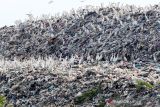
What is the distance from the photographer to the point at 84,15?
21.8m

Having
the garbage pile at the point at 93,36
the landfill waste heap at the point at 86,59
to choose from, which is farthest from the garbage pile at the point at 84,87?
the garbage pile at the point at 93,36

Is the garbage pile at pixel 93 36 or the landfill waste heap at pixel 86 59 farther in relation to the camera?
the garbage pile at pixel 93 36

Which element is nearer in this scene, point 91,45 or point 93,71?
point 93,71

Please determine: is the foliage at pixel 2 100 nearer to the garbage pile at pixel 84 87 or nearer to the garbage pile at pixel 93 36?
the garbage pile at pixel 84 87

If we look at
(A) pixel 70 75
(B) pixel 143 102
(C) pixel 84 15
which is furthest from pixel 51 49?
(B) pixel 143 102

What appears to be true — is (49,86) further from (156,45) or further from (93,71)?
(156,45)

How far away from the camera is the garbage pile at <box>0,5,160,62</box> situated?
1669 cm

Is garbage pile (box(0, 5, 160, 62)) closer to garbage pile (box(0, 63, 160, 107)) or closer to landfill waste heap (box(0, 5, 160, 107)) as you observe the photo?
landfill waste heap (box(0, 5, 160, 107))

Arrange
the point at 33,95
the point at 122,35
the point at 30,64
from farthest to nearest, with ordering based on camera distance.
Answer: the point at 122,35 < the point at 30,64 < the point at 33,95

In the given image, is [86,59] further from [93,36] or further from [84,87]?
[84,87]

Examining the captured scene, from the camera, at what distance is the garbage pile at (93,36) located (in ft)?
54.7

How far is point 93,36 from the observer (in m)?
19.2

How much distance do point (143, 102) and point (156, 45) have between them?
6.20 meters

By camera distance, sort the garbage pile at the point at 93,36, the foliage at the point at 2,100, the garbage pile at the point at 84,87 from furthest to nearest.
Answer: the garbage pile at the point at 93,36 < the foliage at the point at 2,100 < the garbage pile at the point at 84,87
